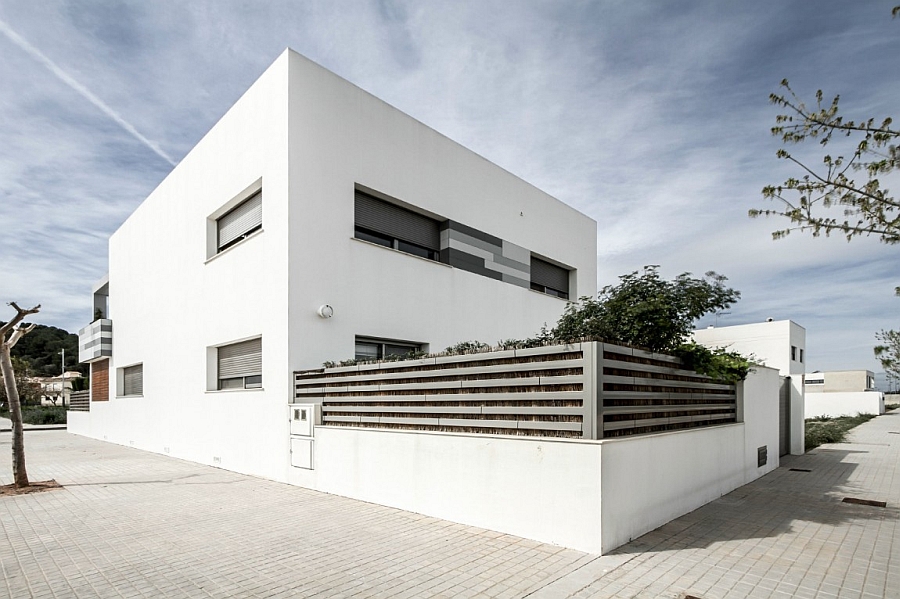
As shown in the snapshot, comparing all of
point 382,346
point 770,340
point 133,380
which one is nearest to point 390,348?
point 382,346

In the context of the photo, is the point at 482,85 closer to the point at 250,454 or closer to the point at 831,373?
the point at 250,454

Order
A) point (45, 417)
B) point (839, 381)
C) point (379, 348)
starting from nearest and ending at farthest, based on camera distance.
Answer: point (379, 348), point (45, 417), point (839, 381)

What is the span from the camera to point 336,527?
5918 mm

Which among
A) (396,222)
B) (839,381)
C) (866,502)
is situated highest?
(396,222)

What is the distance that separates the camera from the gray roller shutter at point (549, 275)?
50.4 ft

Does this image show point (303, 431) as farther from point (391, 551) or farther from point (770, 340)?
point (770, 340)

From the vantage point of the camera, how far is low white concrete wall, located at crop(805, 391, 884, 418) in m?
31.5

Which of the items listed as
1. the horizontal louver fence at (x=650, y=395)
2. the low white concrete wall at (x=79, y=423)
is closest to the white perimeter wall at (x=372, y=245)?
the horizontal louver fence at (x=650, y=395)

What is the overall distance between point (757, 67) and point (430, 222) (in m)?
6.60

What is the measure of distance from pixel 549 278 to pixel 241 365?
9196 millimetres

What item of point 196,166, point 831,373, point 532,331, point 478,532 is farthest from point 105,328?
point 831,373

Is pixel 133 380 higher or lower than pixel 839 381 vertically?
higher

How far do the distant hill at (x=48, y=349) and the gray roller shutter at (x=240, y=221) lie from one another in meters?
47.1

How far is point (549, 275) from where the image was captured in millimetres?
16047
